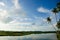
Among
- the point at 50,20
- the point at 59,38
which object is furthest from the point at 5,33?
the point at 59,38

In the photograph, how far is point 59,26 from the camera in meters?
15.2

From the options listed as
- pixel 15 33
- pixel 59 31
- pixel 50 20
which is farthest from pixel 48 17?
pixel 15 33

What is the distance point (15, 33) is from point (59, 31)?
1484 cm

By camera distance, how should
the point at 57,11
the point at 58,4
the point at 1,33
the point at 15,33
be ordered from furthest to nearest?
1. the point at 15,33
2. the point at 1,33
3. the point at 57,11
4. the point at 58,4

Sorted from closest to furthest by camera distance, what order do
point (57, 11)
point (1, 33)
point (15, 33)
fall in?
point (57, 11) < point (1, 33) < point (15, 33)

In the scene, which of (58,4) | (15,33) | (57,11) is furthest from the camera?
(15,33)

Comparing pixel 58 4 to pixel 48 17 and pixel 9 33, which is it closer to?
pixel 48 17

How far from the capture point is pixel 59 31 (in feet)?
56.6

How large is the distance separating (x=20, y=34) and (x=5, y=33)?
428 cm

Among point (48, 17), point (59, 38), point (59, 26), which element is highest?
point (48, 17)

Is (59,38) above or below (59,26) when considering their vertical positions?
below

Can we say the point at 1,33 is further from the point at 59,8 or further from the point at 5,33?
the point at 59,8

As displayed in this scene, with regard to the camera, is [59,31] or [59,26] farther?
[59,31]

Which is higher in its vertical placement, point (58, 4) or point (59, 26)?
point (58, 4)
